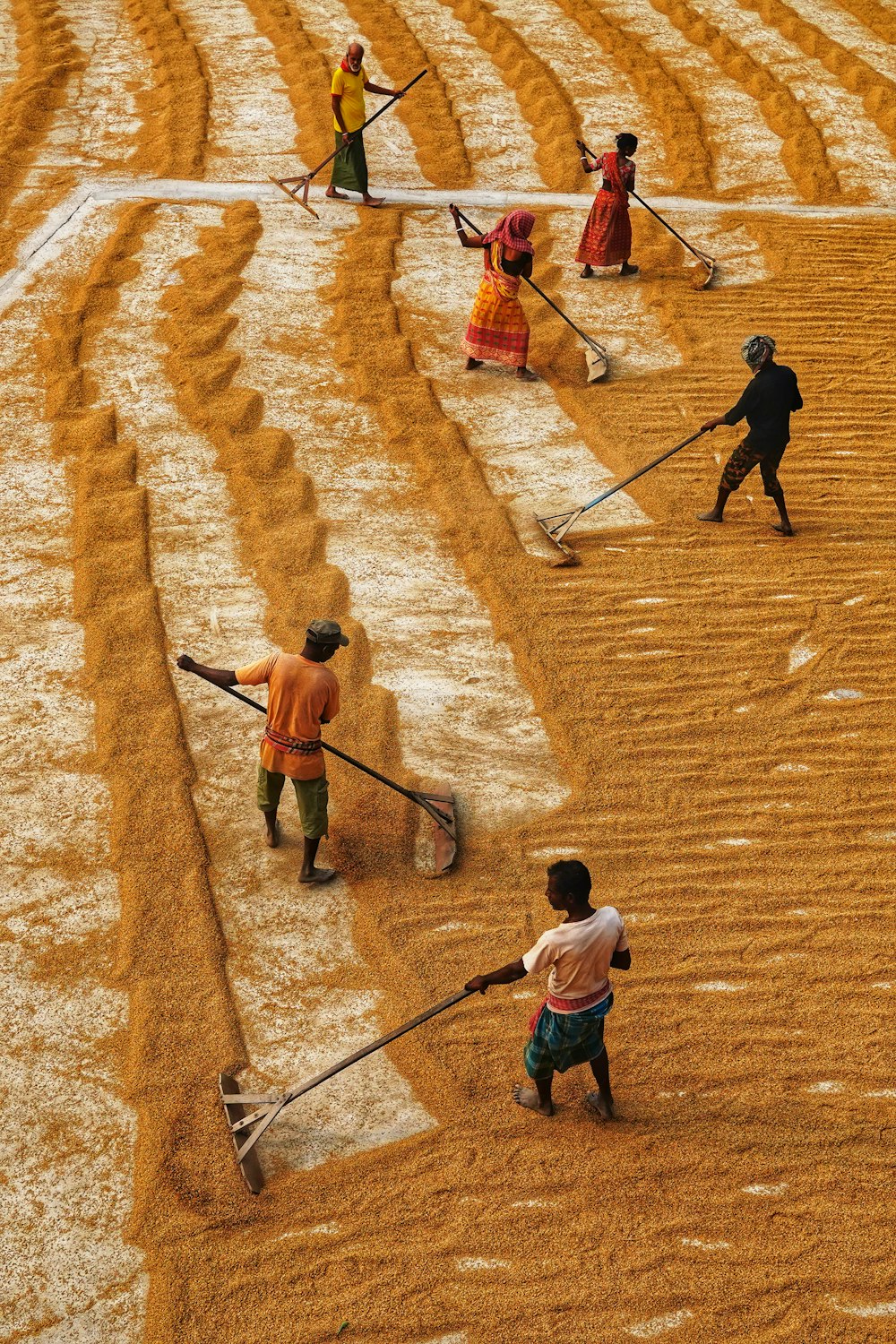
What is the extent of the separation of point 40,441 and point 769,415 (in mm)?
4697

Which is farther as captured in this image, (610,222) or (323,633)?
(610,222)

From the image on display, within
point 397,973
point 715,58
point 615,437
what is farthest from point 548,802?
point 715,58

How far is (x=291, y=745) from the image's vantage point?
522 centimetres

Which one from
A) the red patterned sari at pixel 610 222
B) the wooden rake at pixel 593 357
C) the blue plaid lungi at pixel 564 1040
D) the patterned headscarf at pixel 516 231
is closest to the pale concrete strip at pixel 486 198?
the red patterned sari at pixel 610 222

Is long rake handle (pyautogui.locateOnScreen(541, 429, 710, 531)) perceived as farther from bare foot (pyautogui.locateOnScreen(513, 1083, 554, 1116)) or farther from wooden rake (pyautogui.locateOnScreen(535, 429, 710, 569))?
bare foot (pyautogui.locateOnScreen(513, 1083, 554, 1116))

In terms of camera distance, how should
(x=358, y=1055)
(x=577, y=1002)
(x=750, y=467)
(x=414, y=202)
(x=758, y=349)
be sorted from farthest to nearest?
(x=414, y=202), (x=750, y=467), (x=758, y=349), (x=358, y=1055), (x=577, y=1002)

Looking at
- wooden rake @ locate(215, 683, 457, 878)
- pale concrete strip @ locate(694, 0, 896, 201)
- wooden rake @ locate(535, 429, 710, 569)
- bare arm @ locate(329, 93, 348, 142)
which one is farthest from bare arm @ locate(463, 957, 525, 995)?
pale concrete strip @ locate(694, 0, 896, 201)

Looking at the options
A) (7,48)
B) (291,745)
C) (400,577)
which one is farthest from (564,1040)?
(7,48)

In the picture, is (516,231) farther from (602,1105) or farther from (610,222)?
(602,1105)

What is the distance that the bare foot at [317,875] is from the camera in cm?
549

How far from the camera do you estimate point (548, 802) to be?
592 centimetres

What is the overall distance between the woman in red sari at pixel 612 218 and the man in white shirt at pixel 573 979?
7.29 metres

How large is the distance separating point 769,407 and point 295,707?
370cm

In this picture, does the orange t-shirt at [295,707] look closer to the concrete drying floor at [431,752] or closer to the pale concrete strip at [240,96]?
the concrete drying floor at [431,752]
